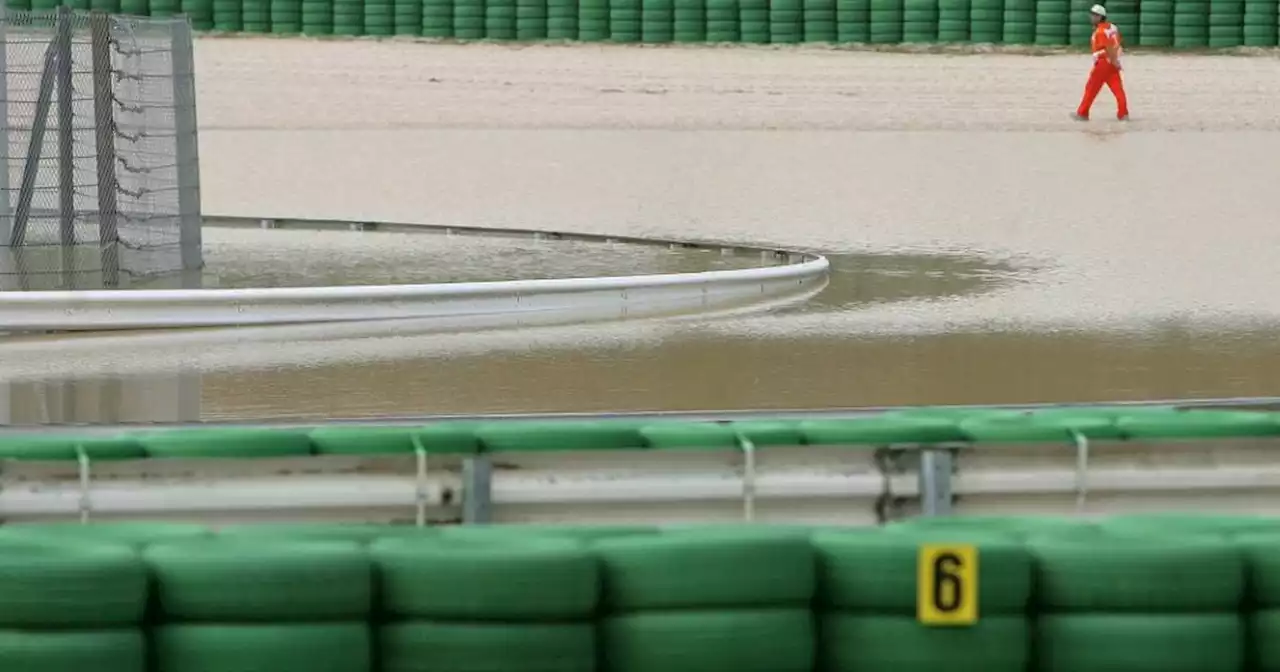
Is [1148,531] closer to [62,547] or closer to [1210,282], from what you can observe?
[62,547]

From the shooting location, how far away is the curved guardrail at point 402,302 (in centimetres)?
1217

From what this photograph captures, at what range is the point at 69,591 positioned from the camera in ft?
16.4

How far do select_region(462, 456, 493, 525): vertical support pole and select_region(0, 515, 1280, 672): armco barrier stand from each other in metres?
1.10

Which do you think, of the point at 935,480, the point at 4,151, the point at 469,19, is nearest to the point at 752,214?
the point at 4,151

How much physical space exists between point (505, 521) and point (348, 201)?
1558 cm

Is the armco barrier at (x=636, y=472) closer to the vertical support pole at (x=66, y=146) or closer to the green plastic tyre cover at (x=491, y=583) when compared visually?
the green plastic tyre cover at (x=491, y=583)

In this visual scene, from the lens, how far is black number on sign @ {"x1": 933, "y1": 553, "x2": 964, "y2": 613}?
206 inches

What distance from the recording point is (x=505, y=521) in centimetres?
675

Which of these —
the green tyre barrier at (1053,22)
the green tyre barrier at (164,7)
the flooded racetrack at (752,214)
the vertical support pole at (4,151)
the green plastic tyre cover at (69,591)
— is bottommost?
the flooded racetrack at (752,214)

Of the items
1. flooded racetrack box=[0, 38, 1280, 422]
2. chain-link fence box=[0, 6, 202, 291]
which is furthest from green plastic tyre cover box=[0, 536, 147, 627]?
chain-link fence box=[0, 6, 202, 291]

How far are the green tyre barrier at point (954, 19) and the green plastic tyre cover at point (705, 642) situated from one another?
25961mm

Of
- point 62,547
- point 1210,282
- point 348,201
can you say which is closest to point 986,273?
point 1210,282

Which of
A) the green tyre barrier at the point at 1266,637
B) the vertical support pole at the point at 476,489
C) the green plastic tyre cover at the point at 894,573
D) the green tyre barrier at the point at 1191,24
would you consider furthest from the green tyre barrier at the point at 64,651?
the green tyre barrier at the point at 1191,24

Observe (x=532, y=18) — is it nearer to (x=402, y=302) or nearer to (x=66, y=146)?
(x=66, y=146)
